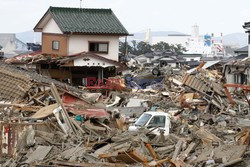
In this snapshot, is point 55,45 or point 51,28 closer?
point 55,45

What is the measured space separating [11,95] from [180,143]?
9.12m

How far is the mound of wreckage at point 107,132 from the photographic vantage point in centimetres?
1328

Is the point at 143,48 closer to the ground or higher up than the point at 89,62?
closer to the ground

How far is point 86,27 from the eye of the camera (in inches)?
1494

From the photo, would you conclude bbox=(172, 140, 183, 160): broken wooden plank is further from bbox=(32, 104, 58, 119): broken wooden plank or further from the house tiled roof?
the house tiled roof

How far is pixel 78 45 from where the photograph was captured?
3812 cm

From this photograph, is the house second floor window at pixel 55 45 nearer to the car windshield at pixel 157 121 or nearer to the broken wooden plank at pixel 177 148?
the car windshield at pixel 157 121

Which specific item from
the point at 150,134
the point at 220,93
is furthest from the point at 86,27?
the point at 150,134

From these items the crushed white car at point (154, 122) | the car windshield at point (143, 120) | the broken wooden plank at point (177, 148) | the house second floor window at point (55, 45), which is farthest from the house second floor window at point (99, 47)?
the broken wooden plank at point (177, 148)

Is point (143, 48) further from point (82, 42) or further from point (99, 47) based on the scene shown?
point (82, 42)

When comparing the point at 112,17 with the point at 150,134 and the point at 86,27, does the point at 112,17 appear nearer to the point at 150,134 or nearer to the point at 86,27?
the point at 86,27

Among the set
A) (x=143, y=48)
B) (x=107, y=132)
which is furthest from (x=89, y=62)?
(x=143, y=48)

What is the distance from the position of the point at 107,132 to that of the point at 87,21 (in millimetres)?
22104

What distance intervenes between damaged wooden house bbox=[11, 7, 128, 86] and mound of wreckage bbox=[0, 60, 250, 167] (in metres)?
10.6
